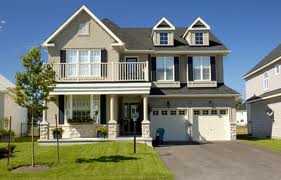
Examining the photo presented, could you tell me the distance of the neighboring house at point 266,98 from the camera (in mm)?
27953

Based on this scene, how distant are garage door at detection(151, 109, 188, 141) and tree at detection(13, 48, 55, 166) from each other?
43.4ft

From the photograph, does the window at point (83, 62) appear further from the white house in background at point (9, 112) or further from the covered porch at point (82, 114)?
the white house in background at point (9, 112)

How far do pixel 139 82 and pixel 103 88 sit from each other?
2.18 m

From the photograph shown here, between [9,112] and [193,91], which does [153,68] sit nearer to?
[193,91]

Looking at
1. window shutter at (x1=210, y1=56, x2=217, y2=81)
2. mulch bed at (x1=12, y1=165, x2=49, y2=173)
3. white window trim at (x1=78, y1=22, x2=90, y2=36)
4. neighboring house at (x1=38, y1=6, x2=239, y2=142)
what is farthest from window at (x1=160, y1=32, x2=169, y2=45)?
mulch bed at (x1=12, y1=165, x2=49, y2=173)

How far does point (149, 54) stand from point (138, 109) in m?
3.92

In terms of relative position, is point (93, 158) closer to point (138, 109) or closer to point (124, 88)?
point (124, 88)

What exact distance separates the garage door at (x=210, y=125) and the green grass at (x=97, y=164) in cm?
804

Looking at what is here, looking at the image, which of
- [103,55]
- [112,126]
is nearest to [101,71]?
[103,55]

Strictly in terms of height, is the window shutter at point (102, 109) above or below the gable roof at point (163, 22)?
below

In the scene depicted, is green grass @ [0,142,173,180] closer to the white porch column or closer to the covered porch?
the white porch column

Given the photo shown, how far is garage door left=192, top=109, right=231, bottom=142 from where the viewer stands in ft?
88.3

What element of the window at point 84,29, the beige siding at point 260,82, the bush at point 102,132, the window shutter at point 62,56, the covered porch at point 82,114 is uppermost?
the window at point 84,29

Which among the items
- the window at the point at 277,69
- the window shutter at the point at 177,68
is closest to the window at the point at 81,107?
the window shutter at the point at 177,68
